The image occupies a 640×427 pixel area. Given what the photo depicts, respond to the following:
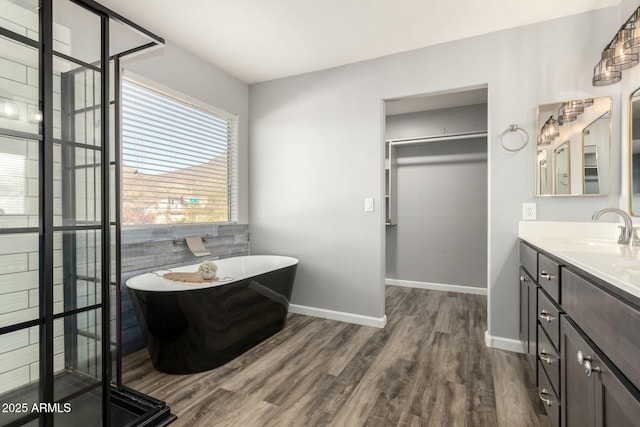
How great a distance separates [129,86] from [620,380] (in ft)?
10.5

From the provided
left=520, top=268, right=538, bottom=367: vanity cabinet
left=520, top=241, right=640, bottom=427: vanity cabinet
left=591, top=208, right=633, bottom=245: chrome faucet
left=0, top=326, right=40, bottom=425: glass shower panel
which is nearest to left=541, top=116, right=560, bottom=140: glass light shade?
left=591, top=208, right=633, bottom=245: chrome faucet

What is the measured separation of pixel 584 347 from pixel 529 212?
1716 mm

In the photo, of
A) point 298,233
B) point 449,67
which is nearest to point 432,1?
point 449,67

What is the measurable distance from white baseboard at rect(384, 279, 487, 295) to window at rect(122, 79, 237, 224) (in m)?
2.57

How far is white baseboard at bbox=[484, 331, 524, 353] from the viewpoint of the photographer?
99.9 inches

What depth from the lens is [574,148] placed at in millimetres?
2330

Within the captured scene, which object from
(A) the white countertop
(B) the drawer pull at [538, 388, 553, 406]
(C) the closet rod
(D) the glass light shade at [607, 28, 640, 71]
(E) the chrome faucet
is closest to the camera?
(A) the white countertop

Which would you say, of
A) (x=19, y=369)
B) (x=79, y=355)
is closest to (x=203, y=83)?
(x=79, y=355)

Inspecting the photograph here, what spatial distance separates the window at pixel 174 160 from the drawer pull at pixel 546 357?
2831 mm

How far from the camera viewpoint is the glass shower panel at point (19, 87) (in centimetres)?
117

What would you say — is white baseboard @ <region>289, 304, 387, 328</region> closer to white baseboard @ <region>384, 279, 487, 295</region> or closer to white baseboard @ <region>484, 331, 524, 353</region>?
white baseboard @ <region>484, 331, 524, 353</region>

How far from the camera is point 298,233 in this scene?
3.52 m

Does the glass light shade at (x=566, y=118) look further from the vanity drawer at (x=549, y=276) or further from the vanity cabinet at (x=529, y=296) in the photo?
the vanity drawer at (x=549, y=276)

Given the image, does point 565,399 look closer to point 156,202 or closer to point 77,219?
point 77,219
